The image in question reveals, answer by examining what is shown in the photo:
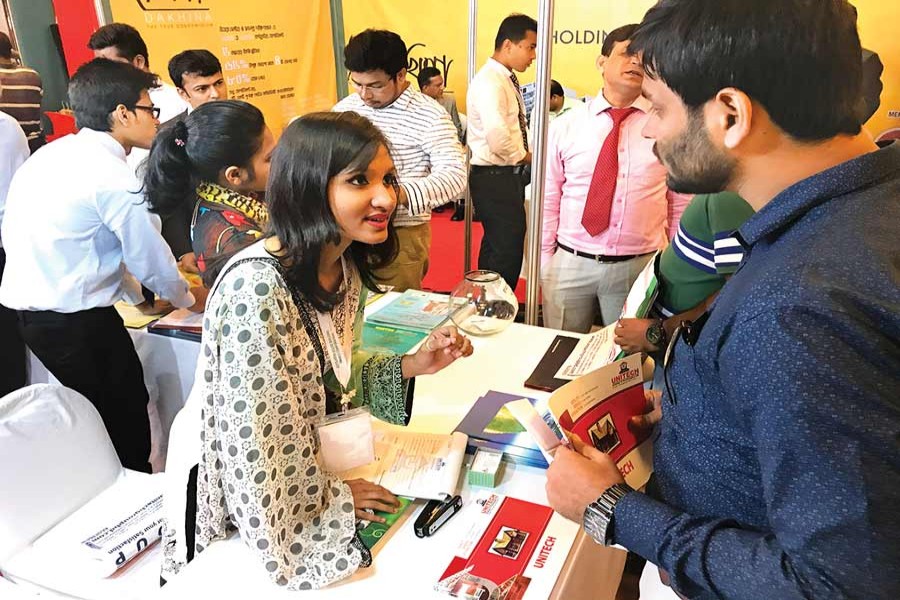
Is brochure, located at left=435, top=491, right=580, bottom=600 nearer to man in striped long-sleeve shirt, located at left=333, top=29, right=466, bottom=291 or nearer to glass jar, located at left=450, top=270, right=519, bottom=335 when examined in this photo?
glass jar, located at left=450, top=270, right=519, bottom=335

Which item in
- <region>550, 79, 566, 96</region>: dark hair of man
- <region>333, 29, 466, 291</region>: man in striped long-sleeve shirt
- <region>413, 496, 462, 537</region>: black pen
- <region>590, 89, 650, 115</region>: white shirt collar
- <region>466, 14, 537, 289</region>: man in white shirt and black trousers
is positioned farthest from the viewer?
<region>550, 79, 566, 96</region>: dark hair of man

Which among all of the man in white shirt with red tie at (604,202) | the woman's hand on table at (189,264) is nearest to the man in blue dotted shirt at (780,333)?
the man in white shirt with red tie at (604,202)

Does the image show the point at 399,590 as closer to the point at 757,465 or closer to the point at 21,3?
the point at 757,465

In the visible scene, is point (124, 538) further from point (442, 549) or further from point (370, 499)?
point (442, 549)

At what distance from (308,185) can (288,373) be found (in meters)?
0.30

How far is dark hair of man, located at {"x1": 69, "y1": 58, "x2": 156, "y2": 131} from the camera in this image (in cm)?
194

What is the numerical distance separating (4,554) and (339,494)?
31.6 inches

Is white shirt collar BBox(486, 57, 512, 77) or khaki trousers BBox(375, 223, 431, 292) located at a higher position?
white shirt collar BBox(486, 57, 512, 77)

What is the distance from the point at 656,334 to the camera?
4.94 ft

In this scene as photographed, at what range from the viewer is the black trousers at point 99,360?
194 cm

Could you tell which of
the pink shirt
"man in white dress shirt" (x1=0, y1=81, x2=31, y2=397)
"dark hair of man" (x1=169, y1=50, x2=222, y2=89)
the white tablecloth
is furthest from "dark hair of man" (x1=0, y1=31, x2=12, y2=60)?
the pink shirt

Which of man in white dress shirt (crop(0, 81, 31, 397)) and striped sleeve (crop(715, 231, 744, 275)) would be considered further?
man in white dress shirt (crop(0, 81, 31, 397))

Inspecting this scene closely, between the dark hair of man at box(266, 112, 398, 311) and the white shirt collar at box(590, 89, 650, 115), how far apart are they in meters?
1.24

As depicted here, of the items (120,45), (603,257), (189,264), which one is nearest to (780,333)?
(603,257)
